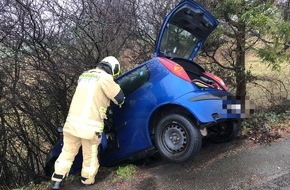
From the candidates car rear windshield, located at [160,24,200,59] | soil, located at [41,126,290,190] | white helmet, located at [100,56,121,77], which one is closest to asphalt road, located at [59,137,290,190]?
soil, located at [41,126,290,190]

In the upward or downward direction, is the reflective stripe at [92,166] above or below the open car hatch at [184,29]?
below

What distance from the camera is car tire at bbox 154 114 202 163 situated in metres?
4.59

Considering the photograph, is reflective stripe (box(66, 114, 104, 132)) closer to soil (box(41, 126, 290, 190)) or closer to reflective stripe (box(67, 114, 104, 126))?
reflective stripe (box(67, 114, 104, 126))

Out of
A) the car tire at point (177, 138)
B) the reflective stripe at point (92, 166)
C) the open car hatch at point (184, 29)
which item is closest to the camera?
the car tire at point (177, 138)

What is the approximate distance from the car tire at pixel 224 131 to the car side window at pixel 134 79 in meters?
1.46

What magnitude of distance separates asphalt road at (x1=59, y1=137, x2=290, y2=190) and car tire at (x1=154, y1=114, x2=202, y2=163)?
12.5 inches

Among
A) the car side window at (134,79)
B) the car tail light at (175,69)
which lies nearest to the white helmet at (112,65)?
the car side window at (134,79)

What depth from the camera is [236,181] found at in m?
4.47

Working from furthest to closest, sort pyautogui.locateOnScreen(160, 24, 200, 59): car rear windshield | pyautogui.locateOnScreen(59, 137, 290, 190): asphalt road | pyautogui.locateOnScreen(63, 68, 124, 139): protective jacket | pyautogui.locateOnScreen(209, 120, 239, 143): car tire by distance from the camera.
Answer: pyautogui.locateOnScreen(209, 120, 239, 143): car tire, pyautogui.locateOnScreen(160, 24, 200, 59): car rear windshield, pyautogui.locateOnScreen(63, 68, 124, 139): protective jacket, pyautogui.locateOnScreen(59, 137, 290, 190): asphalt road

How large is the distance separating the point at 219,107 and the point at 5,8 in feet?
12.9

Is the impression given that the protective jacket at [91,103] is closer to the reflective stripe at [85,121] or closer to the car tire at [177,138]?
the reflective stripe at [85,121]

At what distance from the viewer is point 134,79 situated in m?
5.19

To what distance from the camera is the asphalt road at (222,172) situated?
14.6ft

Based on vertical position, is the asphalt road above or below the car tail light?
below
